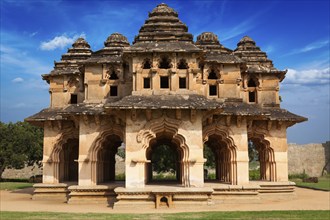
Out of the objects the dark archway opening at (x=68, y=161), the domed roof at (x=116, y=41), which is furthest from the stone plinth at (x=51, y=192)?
the domed roof at (x=116, y=41)

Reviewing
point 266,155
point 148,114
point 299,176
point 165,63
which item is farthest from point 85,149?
point 299,176

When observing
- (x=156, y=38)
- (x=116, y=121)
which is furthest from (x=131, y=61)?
(x=116, y=121)

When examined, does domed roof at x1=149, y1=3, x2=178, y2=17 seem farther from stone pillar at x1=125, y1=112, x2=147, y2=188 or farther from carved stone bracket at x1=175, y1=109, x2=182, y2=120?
stone pillar at x1=125, y1=112, x2=147, y2=188

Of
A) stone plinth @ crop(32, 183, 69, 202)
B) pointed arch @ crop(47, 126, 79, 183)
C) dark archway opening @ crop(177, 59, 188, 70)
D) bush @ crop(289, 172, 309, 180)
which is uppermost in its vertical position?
dark archway opening @ crop(177, 59, 188, 70)

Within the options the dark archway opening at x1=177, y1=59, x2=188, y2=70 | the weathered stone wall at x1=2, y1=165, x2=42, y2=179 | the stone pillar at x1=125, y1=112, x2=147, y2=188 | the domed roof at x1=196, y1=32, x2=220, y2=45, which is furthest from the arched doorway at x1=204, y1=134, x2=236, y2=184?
the weathered stone wall at x1=2, y1=165, x2=42, y2=179

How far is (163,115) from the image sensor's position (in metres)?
17.1

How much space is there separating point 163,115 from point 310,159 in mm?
32539

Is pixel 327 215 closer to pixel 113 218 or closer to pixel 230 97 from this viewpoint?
pixel 113 218

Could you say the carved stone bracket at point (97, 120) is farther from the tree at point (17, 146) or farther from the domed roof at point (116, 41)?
the tree at point (17, 146)

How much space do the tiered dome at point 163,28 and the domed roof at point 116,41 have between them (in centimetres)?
255

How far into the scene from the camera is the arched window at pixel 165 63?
18.2m

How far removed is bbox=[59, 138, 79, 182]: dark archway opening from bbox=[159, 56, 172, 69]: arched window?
8300mm

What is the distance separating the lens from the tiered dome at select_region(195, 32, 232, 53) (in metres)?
22.1

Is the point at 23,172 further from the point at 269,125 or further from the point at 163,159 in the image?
the point at 269,125
